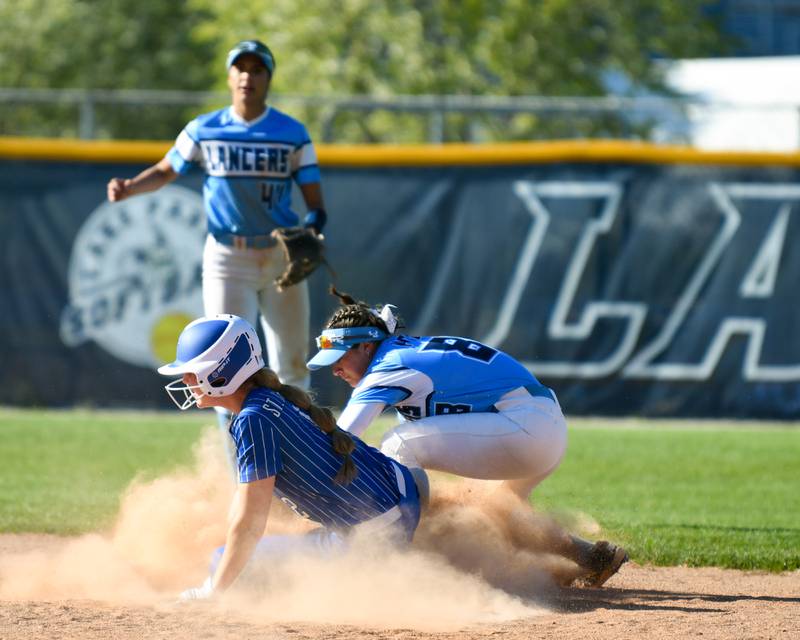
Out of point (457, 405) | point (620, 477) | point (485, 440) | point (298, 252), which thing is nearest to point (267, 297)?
point (298, 252)

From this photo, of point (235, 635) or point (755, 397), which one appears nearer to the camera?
point (235, 635)

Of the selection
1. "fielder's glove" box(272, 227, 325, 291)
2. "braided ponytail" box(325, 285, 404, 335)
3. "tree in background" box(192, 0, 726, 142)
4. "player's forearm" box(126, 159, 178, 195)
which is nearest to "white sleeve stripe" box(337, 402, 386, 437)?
"braided ponytail" box(325, 285, 404, 335)

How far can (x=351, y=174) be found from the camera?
12.2 metres

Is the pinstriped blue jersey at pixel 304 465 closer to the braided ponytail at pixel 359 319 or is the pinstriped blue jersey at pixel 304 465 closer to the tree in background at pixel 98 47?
the braided ponytail at pixel 359 319

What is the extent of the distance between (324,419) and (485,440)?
2.92 feet

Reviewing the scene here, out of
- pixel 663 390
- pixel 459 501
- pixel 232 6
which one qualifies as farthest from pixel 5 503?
pixel 232 6

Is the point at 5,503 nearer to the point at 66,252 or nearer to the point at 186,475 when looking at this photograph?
the point at 186,475

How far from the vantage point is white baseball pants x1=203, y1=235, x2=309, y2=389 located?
7.29 m

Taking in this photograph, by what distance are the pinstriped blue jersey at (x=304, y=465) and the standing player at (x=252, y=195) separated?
2.40m

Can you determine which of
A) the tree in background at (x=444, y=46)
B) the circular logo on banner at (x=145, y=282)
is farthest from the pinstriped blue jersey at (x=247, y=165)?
the tree in background at (x=444, y=46)

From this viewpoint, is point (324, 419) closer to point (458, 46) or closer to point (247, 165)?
point (247, 165)

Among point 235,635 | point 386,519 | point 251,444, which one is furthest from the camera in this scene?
point 386,519

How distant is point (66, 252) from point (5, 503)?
4862mm

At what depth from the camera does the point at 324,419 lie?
474 centimetres
